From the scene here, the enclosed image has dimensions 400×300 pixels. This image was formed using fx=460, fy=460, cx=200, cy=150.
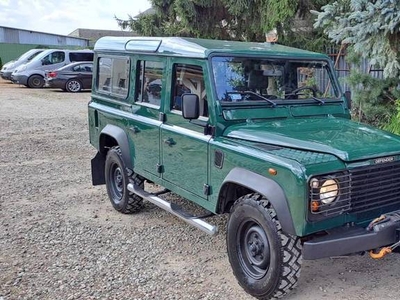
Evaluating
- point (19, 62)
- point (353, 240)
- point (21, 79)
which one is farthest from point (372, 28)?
point (19, 62)

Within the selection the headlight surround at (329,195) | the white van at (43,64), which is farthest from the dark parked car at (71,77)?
the headlight surround at (329,195)

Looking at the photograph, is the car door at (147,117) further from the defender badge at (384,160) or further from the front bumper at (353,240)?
the defender badge at (384,160)

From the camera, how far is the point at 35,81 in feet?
69.5

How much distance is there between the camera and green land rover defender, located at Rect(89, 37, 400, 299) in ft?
10.5

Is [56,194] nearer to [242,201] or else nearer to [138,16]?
[242,201]

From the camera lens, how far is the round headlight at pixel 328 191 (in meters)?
3.12

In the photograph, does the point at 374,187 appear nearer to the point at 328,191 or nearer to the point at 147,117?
the point at 328,191

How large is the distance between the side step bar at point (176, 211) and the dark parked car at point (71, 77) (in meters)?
15.8

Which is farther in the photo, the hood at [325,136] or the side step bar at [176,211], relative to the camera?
the side step bar at [176,211]

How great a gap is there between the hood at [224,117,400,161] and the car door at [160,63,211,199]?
316 millimetres

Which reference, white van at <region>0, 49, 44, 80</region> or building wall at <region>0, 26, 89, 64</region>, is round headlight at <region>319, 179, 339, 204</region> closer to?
white van at <region>0, 49, 44, 80</region>

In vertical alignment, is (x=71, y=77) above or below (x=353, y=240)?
below

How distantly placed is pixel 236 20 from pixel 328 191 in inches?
400

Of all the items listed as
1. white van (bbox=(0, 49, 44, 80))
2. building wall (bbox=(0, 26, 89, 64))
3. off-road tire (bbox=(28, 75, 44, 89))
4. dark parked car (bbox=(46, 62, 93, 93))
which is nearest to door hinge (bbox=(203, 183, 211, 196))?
dark parked car (bbox=(46, 62, 93, 93))
